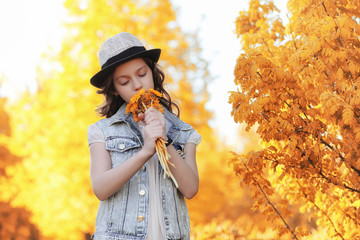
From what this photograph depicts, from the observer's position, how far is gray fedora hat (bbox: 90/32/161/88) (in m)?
2.19

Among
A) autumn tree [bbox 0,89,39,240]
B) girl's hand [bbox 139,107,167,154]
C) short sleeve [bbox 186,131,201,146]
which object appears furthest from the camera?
autumn tree [bbox 0,89,39,240]

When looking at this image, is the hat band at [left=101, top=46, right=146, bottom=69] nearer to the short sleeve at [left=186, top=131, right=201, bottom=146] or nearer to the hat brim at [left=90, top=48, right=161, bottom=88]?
the hat brim at [left=90, top=48, right=161, bottom=88]

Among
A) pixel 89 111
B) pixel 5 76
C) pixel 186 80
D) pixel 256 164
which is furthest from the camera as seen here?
pixel 5 76

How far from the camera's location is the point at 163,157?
6.35 feet

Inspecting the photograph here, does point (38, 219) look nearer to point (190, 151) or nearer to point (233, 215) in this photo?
point (190, 151)

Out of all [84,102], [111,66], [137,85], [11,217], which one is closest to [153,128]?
[137,85]

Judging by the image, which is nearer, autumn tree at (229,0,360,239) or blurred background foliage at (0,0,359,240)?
autumn tree at (229,0,360,239)

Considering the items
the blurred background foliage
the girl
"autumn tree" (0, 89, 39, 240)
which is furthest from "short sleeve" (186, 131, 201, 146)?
"autumn tree" (0, 89, 39, 240)

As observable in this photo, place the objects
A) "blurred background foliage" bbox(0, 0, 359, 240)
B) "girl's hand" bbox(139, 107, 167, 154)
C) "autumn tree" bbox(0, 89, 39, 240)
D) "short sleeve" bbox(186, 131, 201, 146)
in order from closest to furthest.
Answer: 1. "girl's hand" bbox(139, 107, 167, 154)
2. "short sleeve" bbox(186, 131, 201, 146)
3. "blurred background foliage" bbox(0, 0, 359, 240)
4. "autumn tree" bbox(0, 89, 39, 240)

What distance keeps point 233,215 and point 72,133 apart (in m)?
11.1

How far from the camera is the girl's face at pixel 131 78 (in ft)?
7.16

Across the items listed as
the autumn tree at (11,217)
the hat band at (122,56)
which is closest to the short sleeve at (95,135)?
the hat band at (122,56)

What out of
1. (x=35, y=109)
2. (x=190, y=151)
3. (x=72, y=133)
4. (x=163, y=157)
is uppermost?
(x=35, y=109)

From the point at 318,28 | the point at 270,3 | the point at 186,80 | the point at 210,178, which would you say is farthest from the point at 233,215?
the point at 318,28
